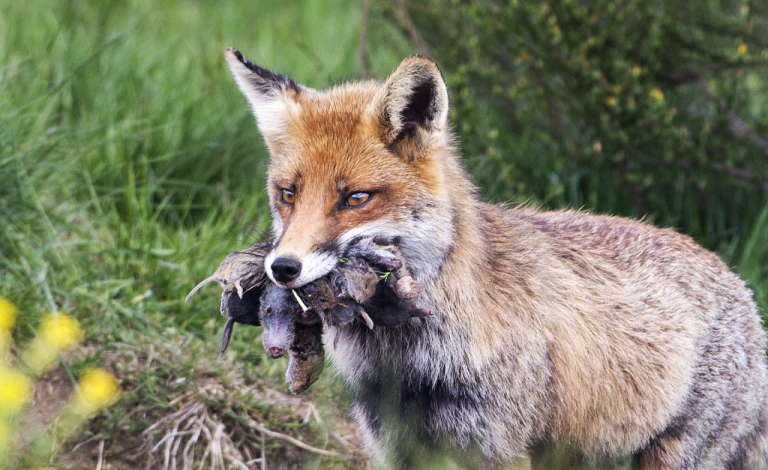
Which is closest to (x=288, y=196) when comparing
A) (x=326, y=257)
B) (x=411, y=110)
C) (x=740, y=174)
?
(x=326, y=257)

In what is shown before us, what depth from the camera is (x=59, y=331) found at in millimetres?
3271

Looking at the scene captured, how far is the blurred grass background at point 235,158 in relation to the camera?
14.4 feet

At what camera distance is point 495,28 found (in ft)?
19.9

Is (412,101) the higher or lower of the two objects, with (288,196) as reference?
higher

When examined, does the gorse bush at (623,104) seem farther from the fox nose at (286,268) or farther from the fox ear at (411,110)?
the fox nose at (286,268)

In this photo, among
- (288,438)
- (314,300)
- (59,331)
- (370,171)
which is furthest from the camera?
(288,438)

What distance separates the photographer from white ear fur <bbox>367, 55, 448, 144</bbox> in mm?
3379

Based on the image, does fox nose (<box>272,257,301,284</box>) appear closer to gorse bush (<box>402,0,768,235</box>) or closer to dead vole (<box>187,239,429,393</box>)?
dead vole (<box>187,239,429,393</box>)

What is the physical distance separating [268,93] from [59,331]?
1446 mm

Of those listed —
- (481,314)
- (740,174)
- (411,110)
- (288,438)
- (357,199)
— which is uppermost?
(411,110)

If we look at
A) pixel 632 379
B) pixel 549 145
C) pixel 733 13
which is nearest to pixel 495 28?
pixel 549 145

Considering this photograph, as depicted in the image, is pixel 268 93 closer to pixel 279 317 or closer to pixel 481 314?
pixel 279 317

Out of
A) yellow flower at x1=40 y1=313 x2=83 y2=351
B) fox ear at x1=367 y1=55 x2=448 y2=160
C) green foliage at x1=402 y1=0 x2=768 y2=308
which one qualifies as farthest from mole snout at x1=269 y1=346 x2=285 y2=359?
green foliage at x1=402 y1=0 x2=768 y2=308

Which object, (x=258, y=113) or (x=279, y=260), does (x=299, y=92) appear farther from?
(x=279, y=260)
